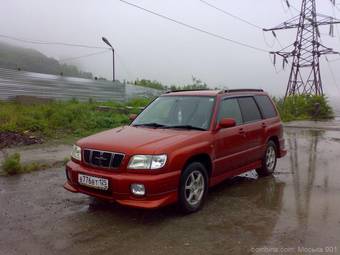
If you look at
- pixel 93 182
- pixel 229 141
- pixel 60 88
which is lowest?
pixel 93 182

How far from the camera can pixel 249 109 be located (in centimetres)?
718

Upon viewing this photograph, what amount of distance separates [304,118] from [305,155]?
1377 cm

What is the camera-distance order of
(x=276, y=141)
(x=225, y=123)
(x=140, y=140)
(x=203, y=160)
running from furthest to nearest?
(x=276, y=141) → (x=225, y=123) → (x=203, y=160) → (x=140, y=140)

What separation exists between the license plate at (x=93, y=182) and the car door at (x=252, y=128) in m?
2.65

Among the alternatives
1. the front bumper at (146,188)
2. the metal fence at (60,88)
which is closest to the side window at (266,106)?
the front bumper at (146,188)

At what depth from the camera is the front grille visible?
5016 millimetres

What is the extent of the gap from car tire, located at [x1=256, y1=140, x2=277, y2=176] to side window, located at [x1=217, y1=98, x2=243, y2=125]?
122cm

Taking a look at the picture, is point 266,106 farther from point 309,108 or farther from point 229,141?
point 309,108

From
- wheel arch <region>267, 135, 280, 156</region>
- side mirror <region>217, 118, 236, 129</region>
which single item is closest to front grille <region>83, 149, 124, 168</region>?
side mirror <region>217, 118, 236, 129</region>

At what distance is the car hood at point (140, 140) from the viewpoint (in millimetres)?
4988

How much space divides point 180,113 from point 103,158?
163 cm

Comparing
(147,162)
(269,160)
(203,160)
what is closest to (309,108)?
(269,160)

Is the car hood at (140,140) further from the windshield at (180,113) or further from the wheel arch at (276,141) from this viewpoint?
the wheel arch at (276,141)

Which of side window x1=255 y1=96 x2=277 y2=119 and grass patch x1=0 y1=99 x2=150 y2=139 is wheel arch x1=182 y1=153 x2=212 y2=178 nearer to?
side window x1=255 y1=96 x2=277 y2=119
